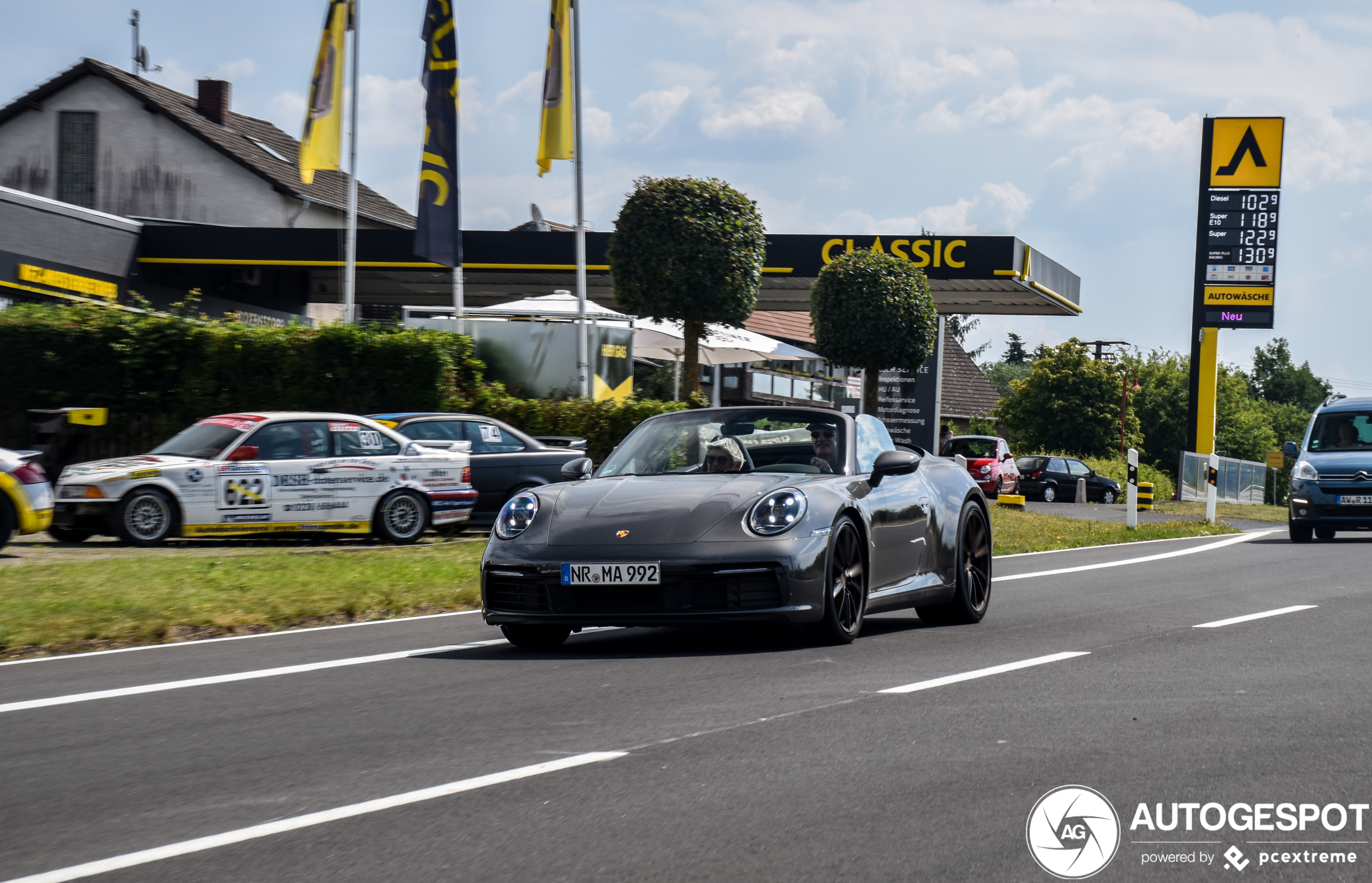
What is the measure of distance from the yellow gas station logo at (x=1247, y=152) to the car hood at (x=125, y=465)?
118 ft

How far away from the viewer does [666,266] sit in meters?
21.8

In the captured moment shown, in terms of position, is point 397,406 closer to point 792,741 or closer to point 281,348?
point 281,348

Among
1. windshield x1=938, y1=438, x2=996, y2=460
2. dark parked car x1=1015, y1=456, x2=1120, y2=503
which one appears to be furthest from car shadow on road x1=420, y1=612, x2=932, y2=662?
dark parked car x1=1015, y1=456, x2=1120, y2=503

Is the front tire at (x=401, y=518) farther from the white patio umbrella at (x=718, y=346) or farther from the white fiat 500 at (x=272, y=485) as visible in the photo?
the white patio umbrella at (x=718, y=346)

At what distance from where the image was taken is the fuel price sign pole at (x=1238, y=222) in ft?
141

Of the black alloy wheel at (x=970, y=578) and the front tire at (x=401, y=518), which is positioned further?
the front tire at (x=401, y=518)

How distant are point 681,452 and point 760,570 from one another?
1376 mm

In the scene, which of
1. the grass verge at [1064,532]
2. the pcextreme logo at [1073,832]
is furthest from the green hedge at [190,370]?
the pcextreme logo at [1073,832]

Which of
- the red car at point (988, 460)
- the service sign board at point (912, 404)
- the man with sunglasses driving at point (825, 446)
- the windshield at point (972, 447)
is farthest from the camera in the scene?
the windshield at point (972, 447)

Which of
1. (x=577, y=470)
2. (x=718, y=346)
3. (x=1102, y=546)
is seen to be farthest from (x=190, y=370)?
(x=577, y=470)

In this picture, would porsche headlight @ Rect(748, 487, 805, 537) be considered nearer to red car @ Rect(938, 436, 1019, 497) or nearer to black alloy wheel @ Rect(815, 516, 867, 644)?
black alloy wheel @ Rect(815, 516, 867, 644)

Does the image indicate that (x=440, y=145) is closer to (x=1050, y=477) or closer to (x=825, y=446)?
(x=825, y=446)

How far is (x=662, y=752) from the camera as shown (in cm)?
496

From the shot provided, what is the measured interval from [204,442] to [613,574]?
30.8ft
